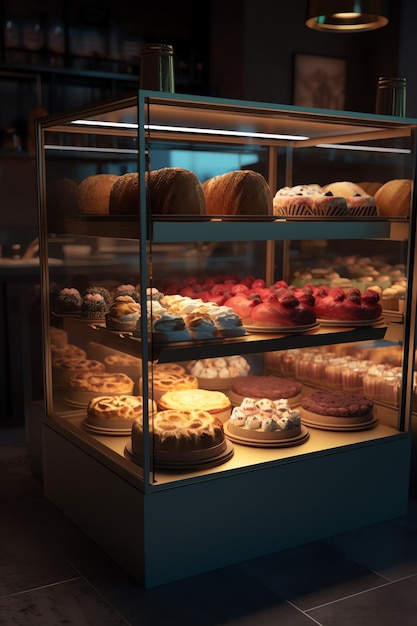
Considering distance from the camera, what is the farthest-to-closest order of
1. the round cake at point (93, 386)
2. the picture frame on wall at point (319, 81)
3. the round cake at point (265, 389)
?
the picture frame on wall at point (319, 81), the round cake at point (265, 389), the round cake at point (93, 386)

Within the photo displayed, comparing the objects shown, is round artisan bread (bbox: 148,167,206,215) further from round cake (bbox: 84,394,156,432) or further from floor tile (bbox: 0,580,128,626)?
floor tile (bbox: 0,580,128,626)

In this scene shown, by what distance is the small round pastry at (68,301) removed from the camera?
2.85 m

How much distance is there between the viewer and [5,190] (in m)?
5.09

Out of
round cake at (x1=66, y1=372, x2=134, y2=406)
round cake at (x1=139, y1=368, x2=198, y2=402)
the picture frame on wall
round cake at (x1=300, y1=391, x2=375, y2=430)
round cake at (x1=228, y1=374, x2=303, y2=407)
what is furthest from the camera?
the picture frame on wall

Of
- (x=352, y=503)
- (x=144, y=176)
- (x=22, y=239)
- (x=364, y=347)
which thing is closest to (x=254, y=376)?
(x=364, y=347)

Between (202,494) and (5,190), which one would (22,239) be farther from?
(202,494)

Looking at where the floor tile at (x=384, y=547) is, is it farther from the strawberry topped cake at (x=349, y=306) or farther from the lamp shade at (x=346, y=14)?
the lamp shade at (x=346, y=14)

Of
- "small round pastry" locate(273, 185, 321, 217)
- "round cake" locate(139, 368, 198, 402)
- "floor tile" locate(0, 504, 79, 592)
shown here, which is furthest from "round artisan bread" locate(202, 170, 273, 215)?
"floor tile" locate(0, 504, 79, 592)

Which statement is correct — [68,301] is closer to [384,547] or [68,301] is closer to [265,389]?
[265,389]

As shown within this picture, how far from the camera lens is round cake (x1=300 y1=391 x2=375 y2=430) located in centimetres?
293

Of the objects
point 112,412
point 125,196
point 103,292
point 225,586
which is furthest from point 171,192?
point 225,586

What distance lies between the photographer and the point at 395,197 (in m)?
2.91

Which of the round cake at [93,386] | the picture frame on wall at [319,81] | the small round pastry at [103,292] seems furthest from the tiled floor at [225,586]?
the picture frame on wall at [319,81]

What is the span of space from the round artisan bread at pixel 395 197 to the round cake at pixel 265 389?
0.88 meters
